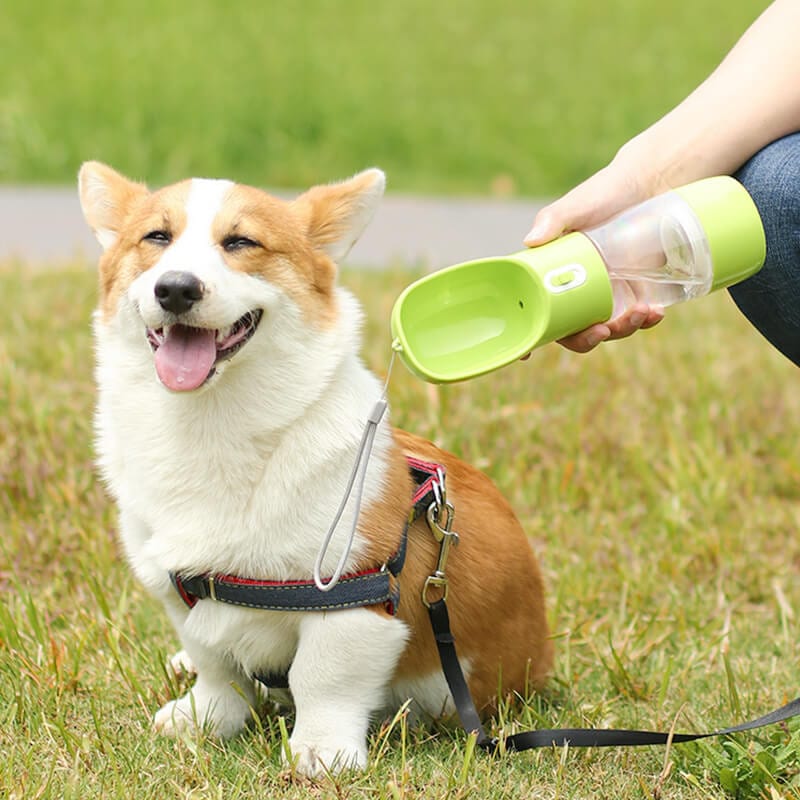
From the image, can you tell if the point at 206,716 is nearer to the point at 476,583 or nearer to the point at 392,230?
the point at 476,583

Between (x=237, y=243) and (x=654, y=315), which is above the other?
(x=237, y=243)

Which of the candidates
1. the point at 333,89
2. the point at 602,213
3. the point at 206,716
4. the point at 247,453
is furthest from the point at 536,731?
the point at 333,89

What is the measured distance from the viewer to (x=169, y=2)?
1025cm

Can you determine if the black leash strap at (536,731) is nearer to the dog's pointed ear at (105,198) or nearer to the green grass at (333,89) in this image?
the dog's pointed ear at (105,198)

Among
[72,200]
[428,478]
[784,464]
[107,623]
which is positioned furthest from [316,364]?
[72,200]

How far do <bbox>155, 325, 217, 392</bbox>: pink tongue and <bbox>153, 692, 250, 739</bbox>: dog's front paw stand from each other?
611mm

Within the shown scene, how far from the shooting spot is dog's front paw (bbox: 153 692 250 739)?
2.31m

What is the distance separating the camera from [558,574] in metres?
3.16

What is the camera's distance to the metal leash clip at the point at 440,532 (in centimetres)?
226

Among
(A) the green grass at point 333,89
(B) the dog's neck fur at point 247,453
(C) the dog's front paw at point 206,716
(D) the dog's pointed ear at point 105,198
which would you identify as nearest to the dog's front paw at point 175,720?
(C) the dog's front paw at point 206,716

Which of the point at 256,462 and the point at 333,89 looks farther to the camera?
the point at 333,89

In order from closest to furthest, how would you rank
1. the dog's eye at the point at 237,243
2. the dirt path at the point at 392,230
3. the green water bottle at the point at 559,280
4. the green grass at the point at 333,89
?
the green water bottle at the point at 559,280 < the dog's eye at the point at 237,243 < the dirt path at the point at 392,230 < the green grass at the point at 333,89

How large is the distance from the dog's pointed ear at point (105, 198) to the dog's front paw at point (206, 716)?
35.5 inches

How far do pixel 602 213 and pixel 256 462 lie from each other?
752 millimetres
